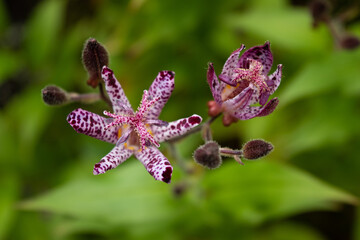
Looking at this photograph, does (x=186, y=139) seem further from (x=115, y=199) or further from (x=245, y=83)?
(x=245, y=83)

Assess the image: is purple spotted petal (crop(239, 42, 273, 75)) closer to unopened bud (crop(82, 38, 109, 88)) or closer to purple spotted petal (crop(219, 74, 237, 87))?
purple spotted petal (crop(219, 74, 237, 87))

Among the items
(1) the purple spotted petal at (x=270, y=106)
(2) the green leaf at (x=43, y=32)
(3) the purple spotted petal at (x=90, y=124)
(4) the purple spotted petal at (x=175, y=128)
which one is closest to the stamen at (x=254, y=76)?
(1) the purple spotted petal at (x=270, y=106)

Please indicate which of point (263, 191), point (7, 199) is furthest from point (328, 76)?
point (7, 199)

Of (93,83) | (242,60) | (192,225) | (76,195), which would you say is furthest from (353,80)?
(76,195)

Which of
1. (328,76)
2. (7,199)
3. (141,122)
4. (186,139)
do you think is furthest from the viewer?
(7,199)

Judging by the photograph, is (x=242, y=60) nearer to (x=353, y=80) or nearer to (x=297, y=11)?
(x=353, y=80)
